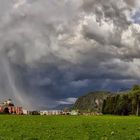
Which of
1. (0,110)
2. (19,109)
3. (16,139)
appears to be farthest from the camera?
(19,109)

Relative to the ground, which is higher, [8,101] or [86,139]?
[8,101]

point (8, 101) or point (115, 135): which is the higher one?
point (8, 101)

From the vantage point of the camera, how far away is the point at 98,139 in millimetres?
36375

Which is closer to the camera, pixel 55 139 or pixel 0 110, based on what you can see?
pixel 55 139

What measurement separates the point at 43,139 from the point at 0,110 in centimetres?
10690

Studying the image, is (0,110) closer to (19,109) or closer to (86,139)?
(19,109)

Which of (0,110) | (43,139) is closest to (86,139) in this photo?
(43,139)

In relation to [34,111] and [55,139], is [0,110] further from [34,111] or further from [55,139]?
[55,139]

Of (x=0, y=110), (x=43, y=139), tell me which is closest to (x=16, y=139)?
(x=43, y=139)

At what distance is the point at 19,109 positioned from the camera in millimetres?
153375

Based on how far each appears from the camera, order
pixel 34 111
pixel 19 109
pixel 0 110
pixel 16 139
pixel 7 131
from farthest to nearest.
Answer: pixel 34 111 < pixel 19 109 < pixel 0 110 < pixel 7 131 < pixel 16 139

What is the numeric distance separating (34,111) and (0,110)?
82.7 feet

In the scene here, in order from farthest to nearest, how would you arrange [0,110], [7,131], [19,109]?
[19,109] → [0,110] → [7,131]

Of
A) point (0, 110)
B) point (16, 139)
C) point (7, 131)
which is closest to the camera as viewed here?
point (16, 139)
